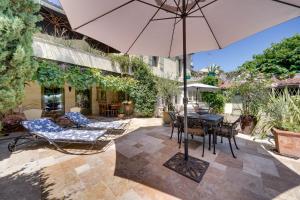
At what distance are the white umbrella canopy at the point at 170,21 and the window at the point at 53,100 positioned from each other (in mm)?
6798

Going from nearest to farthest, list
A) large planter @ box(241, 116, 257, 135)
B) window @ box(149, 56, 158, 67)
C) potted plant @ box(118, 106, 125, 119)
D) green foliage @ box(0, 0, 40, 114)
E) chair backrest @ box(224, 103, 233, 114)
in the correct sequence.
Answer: green foliage @ box(0, 0, 40, 114) → large planter @ box(241, 116, 257, 135) → potted plant @ box(118, 106, 125, 119) → chair backrest @ box(224, 103, 233, 114) → window @ box(149, 56, 158, 67)

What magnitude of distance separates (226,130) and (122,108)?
7.73 meters

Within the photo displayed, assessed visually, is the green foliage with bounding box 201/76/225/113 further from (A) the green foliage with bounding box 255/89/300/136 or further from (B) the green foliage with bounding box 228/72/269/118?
(A) the green foliage with bounding box 255/89/300/136

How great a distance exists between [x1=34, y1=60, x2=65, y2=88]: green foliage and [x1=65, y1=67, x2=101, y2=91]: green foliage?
1.37 feet

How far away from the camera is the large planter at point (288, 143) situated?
391 centimetres

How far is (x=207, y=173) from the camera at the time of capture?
3117 millimetres

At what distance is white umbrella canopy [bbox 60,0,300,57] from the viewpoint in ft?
8.36

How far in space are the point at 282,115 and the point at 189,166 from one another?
10.8ft

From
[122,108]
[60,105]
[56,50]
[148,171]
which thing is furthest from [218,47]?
[60,105]

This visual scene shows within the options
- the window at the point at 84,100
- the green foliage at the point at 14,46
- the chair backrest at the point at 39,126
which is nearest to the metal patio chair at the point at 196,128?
the green foliage at the point at 14,46

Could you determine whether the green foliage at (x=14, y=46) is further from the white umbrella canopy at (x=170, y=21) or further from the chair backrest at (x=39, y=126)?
the chair backrest at (x=39, y=126)

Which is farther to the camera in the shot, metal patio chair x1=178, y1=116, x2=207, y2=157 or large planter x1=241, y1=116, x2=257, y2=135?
large planter x1=241, y1=116, x2=257, y2=135

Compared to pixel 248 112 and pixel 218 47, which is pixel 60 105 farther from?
pixel 248 112

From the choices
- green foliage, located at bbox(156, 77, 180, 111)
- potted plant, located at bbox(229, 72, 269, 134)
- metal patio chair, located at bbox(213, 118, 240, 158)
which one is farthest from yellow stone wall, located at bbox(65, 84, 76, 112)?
potted plant, located at bbox(229, 72, 269, 134)
